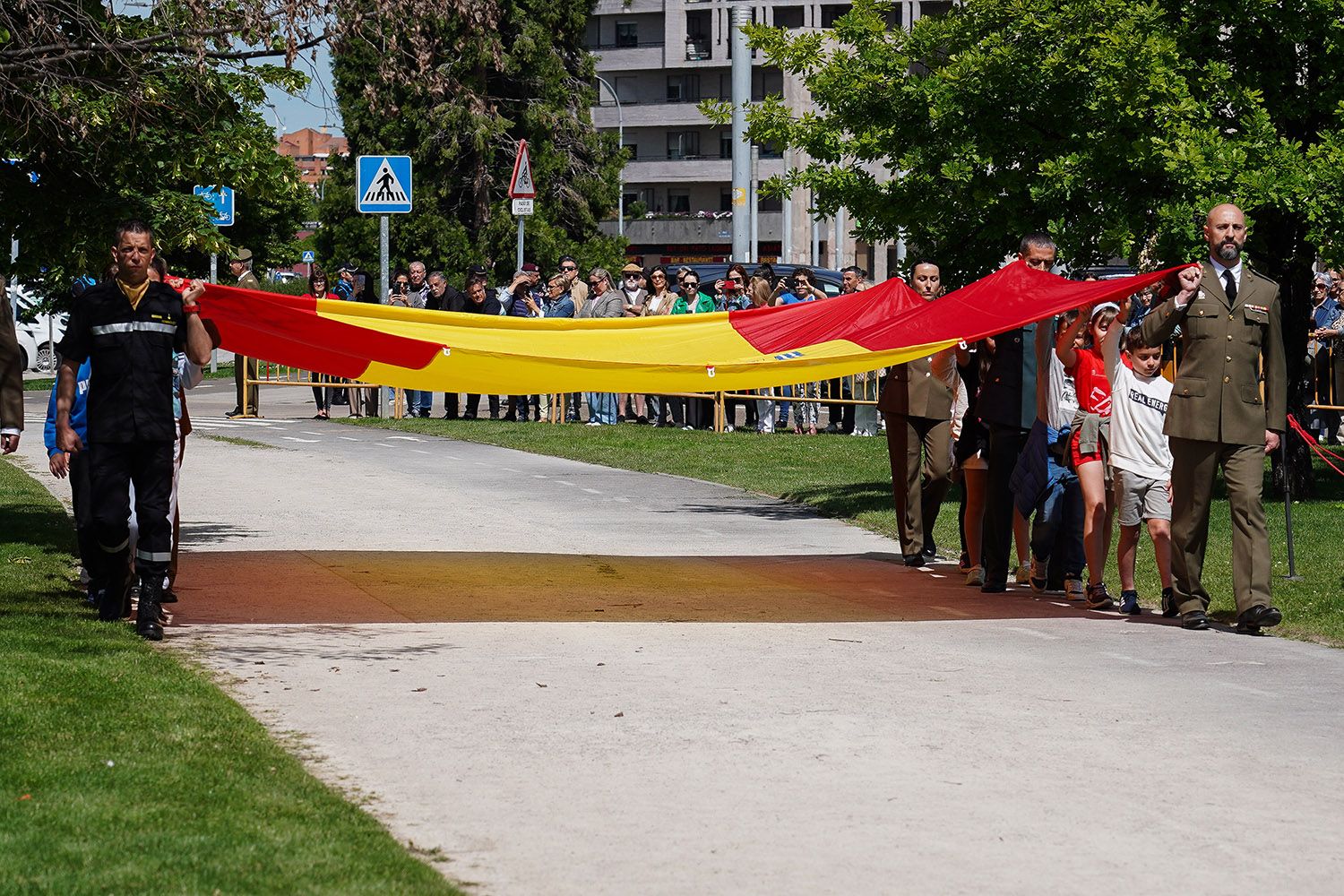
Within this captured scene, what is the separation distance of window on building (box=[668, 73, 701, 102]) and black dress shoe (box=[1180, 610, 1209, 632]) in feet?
304

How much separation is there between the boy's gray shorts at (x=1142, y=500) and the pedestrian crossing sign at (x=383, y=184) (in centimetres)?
1585

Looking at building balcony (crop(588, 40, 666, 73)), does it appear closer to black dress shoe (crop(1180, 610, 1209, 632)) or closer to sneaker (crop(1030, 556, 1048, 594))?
sneaker (crop(1030, 556, 1048, 594))

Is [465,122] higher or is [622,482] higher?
[465,122]

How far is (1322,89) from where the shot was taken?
17969mm

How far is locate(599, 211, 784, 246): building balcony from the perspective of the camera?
3883 inches

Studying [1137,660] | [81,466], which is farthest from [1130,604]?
[81,466]

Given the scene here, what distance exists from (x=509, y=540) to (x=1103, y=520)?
15.9 feet

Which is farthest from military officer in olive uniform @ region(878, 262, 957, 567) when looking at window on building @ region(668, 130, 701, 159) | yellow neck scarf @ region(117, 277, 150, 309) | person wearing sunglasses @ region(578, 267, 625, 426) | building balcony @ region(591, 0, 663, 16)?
window on building @ region(668, 130, 701, 159)

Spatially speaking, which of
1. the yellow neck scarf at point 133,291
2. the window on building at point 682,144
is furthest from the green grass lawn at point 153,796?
the window on building at point 682,144

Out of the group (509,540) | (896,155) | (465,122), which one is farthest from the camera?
(465,122)

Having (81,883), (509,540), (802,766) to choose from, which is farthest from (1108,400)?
(81,883)

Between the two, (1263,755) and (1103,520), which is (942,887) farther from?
(1103,520)

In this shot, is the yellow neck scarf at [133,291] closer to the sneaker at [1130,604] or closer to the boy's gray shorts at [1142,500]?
the boy's gray shorts at [1142,500]

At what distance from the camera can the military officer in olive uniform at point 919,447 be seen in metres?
14.7
